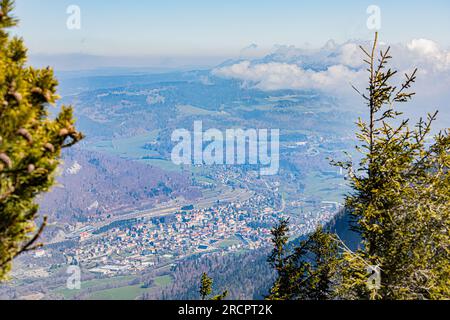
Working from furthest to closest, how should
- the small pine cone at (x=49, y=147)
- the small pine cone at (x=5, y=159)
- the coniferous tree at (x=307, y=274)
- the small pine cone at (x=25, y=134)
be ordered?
the coniferous tree at (x=307, y=274) → the small pine cone at (x=49, y=147) → the small pine cone at (x=25, y=134) → the small pine cone at (x=5, y=159)

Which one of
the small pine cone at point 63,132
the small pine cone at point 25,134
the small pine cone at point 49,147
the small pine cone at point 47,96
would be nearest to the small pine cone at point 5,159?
the small pine cone at point 25,134

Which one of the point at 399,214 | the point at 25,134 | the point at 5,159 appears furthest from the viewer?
the point at 399,214

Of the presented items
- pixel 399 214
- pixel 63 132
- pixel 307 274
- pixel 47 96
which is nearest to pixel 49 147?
pixel 63 132

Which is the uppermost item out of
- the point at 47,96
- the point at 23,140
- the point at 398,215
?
the point at 47,96

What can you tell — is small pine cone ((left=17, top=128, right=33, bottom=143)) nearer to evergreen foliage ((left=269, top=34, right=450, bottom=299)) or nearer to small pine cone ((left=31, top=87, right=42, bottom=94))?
small pine cone ((left=31, top=87, right=42, bottom=94))

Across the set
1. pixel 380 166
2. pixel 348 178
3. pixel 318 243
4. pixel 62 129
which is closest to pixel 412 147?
pixel 380 166

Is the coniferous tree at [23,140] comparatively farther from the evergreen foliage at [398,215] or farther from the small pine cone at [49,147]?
the evergreen foliage at [398,215]

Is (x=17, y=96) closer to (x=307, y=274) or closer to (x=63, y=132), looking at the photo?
(x=63, y=132)
